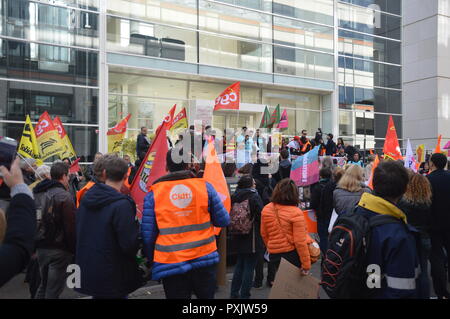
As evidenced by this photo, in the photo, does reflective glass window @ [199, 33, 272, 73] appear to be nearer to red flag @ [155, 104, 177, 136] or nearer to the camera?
red flag @ [155, 104, 177, 136]

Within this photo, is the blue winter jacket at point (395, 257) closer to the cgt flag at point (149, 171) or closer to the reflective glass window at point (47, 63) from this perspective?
the cgt flag at point (149, 171)

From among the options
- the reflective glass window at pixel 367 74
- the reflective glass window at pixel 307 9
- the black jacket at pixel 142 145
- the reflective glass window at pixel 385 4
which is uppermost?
the reflective glass window at pixel 385 4

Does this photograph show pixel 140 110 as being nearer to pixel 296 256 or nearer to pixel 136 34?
pixel 136 34

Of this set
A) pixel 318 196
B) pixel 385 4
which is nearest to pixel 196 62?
pixel 318 196

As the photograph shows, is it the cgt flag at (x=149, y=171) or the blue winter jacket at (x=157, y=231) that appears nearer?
the blue winter jacket at (x=157, y=231)

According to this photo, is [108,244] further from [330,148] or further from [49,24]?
[49,24]

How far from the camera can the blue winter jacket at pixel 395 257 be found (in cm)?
239

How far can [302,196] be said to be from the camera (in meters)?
8.32

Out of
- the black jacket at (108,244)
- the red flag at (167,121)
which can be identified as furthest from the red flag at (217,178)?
the black jacket at (108,244)

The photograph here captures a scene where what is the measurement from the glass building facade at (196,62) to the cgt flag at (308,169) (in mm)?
11342

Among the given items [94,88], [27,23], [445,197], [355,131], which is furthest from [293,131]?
[445,197]

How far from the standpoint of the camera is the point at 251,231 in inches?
209

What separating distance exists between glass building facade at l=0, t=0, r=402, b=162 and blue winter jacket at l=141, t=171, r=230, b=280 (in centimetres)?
1424

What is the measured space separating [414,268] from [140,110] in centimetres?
1751
